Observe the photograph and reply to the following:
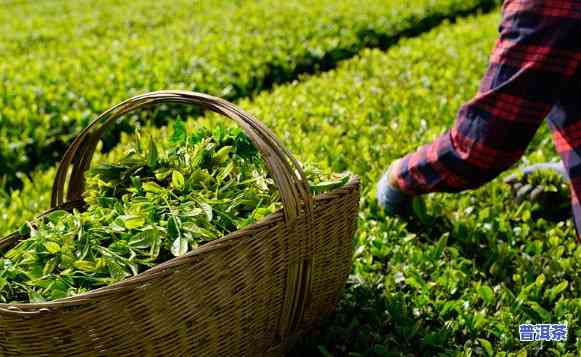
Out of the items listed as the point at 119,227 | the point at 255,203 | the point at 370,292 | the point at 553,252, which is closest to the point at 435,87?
the point at 553,252

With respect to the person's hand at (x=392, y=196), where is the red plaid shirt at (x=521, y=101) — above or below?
above

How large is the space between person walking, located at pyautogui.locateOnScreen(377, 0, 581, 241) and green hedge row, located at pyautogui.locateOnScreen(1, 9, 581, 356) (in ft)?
0.96

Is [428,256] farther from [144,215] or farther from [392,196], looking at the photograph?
[144,215]

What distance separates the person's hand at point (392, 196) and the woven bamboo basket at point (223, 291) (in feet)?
2.03

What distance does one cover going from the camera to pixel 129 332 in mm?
1521

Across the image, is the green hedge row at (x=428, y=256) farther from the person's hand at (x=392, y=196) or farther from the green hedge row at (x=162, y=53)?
the green hedge row at (x=162, y=53)

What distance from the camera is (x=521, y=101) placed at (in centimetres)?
205

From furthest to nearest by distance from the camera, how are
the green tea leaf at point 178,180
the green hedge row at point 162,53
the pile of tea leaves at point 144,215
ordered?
the green hedge row at point 162,53
the green tea leaf at point 178,180
the pile of tea leaves at point 144,215

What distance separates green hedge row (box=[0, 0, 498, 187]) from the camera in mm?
4113

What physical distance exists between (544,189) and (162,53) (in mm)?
3674

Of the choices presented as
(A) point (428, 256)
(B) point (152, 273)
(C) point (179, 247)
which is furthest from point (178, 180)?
(A) point (428, 256)

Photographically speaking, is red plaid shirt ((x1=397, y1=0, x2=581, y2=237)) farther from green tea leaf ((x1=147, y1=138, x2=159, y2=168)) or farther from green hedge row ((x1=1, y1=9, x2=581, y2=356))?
green tea leaf ((x1=147, y1=138, x2=159, y2=168))

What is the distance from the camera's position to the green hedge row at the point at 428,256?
2.09 m

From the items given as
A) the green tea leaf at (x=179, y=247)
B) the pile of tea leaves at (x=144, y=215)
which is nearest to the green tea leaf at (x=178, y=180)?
the pile of tea leaves at (x=144, y=215)
